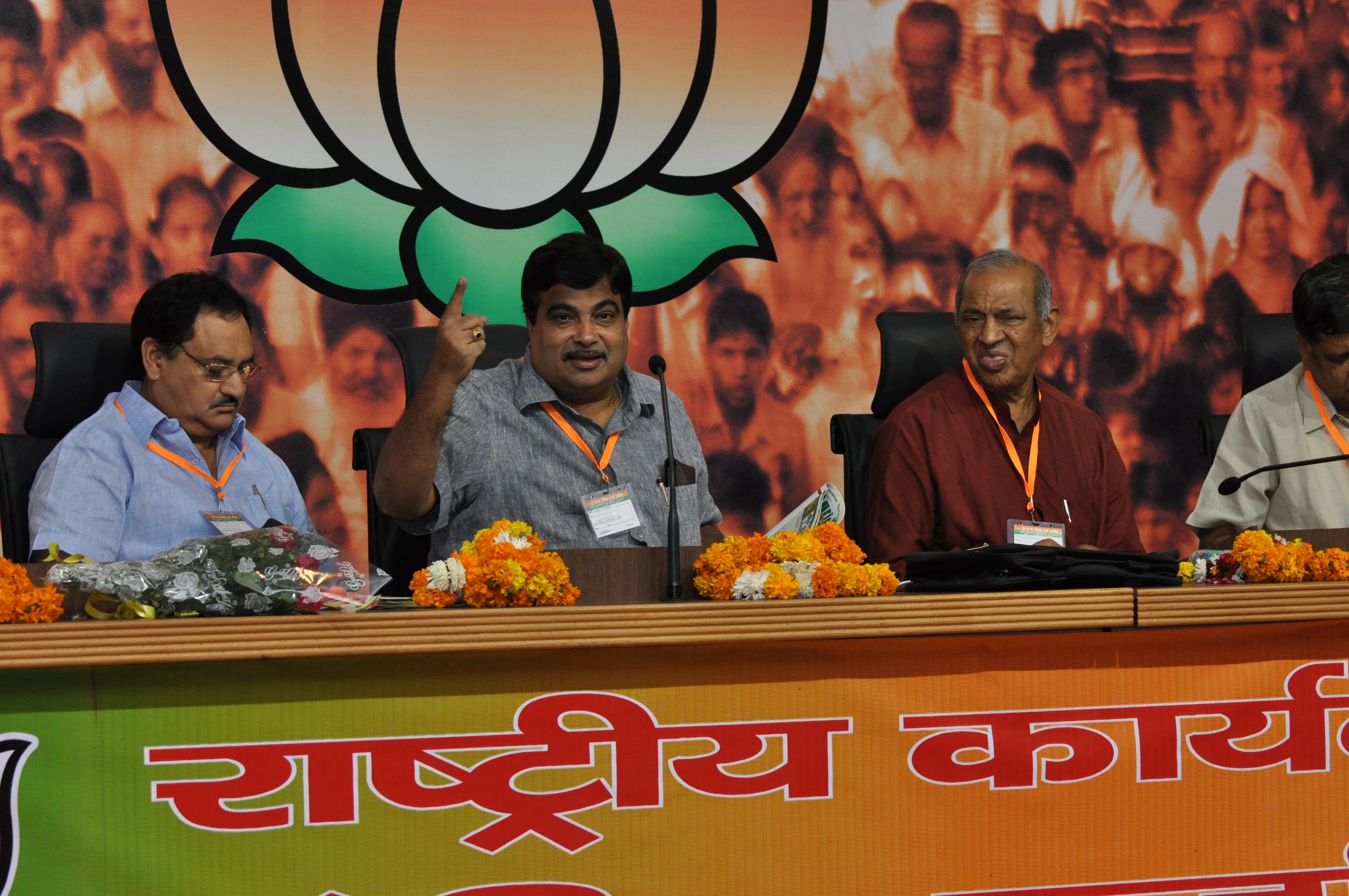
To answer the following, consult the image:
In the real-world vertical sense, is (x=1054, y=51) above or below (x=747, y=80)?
above

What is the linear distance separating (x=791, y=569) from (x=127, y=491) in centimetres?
142

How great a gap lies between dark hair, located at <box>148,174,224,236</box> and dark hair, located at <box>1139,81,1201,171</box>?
2.85 metres

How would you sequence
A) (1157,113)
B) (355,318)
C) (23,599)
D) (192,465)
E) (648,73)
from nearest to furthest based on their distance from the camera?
(23,599), (192,465), (355,318), (648,73), (1157,113)

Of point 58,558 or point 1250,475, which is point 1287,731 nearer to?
point 1250,475

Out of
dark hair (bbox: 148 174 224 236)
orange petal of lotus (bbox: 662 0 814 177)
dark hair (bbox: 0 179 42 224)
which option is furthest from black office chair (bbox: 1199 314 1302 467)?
dark hair (bbox: 0 179 42 224)

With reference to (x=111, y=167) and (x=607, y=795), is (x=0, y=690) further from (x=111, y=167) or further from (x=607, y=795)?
(x=111, y=167)

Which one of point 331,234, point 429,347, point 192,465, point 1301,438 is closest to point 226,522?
point 192,465

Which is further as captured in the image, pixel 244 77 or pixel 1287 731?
pixel 244 77

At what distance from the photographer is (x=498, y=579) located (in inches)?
55.1

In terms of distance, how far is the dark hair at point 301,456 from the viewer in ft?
10.0

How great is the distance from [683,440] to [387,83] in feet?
4.89

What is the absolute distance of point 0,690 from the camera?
1.22 meters

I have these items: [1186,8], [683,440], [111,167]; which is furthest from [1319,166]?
[111,167]

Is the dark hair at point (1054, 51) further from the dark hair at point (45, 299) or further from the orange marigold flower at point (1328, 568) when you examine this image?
the dark hair at point (45, 299)
